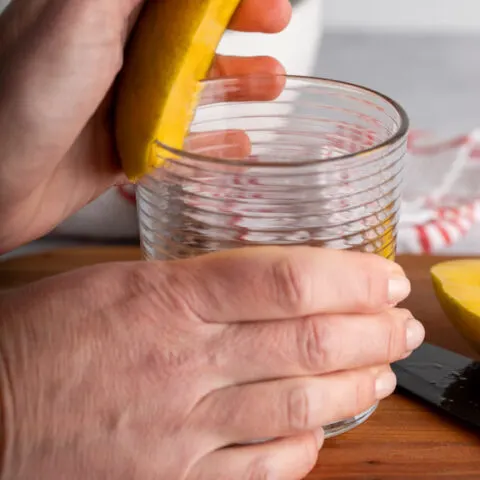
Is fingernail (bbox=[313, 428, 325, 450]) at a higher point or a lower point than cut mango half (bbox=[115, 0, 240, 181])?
lower

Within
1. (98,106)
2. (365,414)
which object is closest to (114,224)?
(98,106)

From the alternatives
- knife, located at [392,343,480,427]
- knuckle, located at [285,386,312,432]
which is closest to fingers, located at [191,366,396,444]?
knuckle, located at [285,386,312,432]

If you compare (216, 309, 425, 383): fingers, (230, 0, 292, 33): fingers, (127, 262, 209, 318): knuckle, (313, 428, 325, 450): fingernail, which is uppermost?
(230, 0, 292, 33): fingers

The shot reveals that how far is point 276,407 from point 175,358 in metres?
0.06

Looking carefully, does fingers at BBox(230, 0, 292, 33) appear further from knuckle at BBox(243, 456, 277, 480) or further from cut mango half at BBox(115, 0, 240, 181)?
knuckle at BBox(243, 456, 277, 480)

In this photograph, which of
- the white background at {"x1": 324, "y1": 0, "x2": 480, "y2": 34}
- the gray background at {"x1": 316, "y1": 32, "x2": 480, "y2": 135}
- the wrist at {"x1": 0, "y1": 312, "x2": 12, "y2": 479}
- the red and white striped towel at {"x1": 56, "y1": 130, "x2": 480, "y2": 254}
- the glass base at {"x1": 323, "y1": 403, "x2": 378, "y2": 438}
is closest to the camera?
the wrist at {"x1": 0, "y1": 312, "x2": 12, "y2": 479}

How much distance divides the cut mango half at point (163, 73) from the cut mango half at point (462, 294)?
0.21 m

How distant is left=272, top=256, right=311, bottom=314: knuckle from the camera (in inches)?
17.8

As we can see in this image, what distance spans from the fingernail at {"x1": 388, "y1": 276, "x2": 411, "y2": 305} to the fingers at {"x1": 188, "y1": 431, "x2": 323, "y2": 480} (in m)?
0.09

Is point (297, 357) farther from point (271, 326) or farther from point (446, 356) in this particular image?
point (446, 356)

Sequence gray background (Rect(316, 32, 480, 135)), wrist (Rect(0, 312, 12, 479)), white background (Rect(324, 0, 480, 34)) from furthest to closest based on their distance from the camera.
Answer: white background (Rect(324, 0, 480, 34)), gray background (Rect(316, 32, 480, 135)), wrist (Rect(0, 312, 12, 479))

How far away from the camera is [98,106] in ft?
2.00

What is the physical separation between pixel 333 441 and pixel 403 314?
98 millimetres

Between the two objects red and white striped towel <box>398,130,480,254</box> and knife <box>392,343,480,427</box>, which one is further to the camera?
red and white striped towel <box>398,130,480,254</box>
